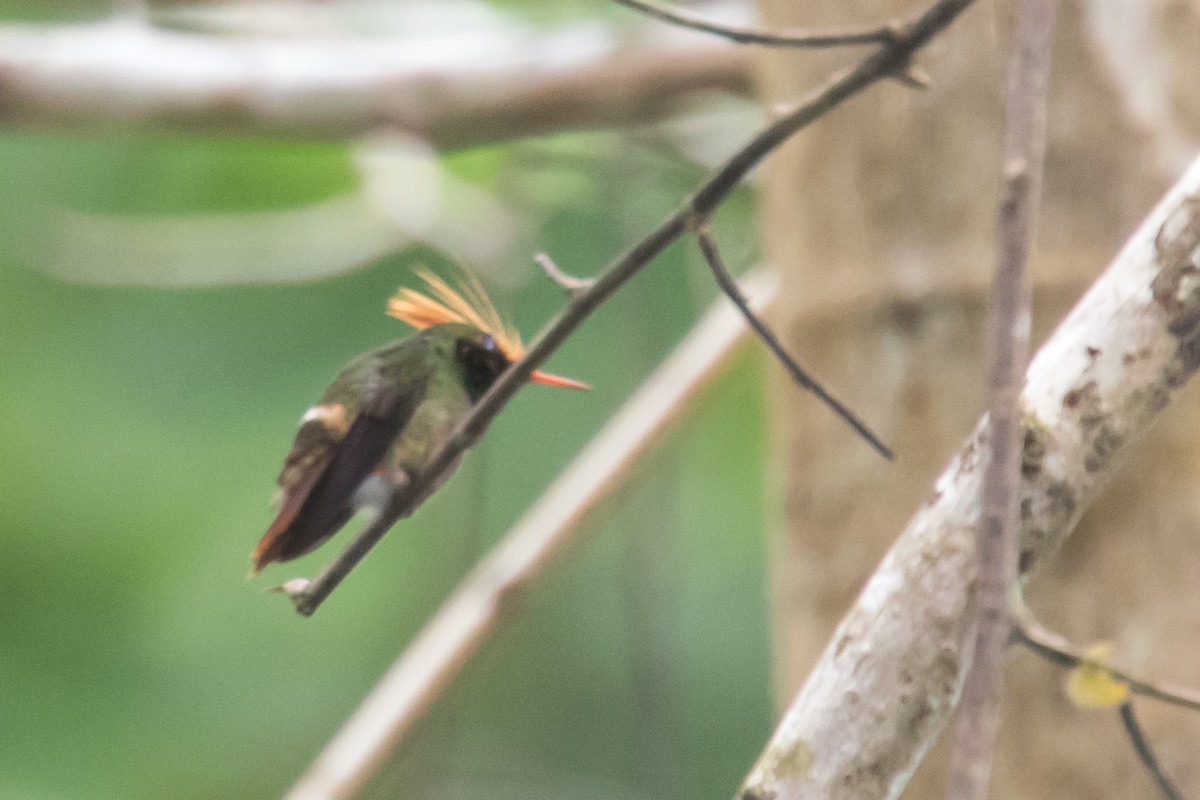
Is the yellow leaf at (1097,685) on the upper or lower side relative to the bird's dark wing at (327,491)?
lower

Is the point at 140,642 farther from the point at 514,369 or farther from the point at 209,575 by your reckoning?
the point at 514,369

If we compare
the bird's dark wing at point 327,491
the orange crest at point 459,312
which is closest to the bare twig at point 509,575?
the orange crest at point 459,312

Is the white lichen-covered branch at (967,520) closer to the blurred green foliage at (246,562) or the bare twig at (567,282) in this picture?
the bare twig at (567,282)

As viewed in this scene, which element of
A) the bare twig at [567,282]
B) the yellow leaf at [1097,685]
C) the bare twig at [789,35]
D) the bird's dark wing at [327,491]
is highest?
the bare twig at [789,35]

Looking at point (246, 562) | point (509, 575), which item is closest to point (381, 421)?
point (509, 575)

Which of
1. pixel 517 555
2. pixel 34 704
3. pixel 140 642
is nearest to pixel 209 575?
pixel 140 642

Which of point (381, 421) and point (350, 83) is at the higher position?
point (350, 83)

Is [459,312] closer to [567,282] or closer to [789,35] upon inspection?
[567,282]
